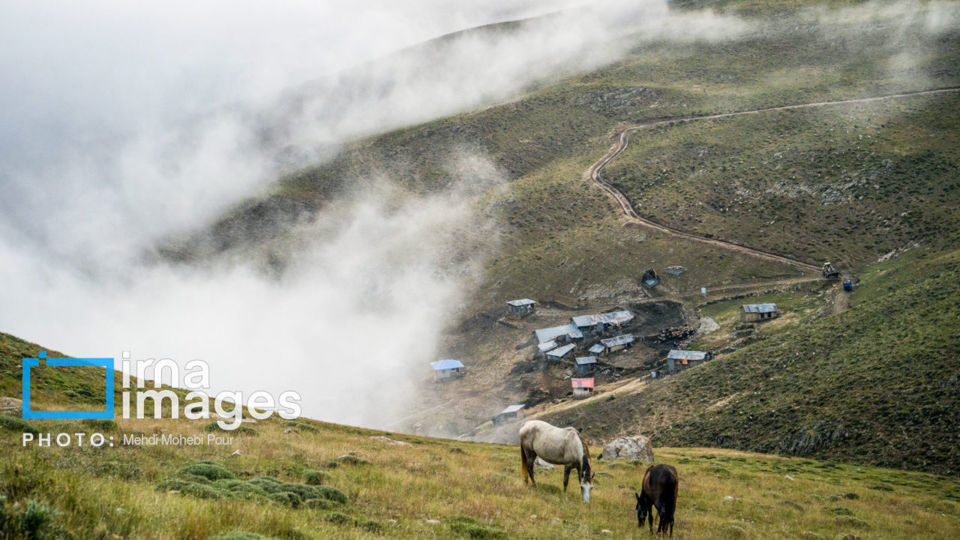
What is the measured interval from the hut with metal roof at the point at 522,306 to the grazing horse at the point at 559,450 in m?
76.1

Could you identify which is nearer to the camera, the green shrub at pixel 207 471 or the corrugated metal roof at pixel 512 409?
the green shrub at pixel 207 471

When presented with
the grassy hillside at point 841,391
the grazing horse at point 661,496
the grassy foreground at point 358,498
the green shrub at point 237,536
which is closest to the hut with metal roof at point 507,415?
the grassy hillside at point 841,391

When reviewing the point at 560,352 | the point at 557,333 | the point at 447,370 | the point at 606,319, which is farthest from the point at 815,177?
the point at 447,370

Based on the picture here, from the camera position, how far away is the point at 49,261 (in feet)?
518

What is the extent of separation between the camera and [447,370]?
8544 centimetres

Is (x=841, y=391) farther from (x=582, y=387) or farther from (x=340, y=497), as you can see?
(x=340, y=497)

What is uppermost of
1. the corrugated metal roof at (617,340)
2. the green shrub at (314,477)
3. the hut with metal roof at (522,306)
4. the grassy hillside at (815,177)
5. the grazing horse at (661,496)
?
the grassy hillside at (815,177)

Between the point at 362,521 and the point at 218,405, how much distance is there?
69.4 feet

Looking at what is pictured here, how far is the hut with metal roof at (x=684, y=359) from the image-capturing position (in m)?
69.9

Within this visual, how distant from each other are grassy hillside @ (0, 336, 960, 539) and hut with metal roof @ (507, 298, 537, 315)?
66.3 meters

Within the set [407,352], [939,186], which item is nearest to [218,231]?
[407,352]

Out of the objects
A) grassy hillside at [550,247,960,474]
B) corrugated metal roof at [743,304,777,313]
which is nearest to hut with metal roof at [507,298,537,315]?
grassy hillside at [550,247,960,474]

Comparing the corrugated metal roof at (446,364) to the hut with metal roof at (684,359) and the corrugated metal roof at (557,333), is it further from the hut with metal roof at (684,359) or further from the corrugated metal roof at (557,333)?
the hut with metal roof at (684,359)

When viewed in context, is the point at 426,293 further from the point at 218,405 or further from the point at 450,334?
the point at 218,405
